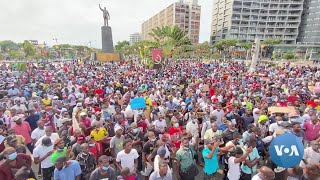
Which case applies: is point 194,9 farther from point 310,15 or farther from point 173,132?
point 173,132

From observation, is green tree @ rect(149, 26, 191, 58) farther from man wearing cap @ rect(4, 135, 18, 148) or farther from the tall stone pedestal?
man wearing cap @ rect(4, 135, 18, 148)

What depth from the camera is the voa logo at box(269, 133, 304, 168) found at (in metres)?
4.08

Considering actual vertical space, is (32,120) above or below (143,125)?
below

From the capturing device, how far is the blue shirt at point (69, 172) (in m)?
4.23

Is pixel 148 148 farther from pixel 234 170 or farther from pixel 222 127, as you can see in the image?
pixel 222 127

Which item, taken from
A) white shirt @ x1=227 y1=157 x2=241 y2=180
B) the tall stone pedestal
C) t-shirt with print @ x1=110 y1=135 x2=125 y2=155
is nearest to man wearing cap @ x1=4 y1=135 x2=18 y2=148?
t-shirt with print @ x1=110 y1=135 x2=125 y2=155

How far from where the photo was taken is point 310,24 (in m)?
90.2

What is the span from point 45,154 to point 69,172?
1.17 m

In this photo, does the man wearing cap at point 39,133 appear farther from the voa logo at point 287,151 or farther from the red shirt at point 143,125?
the voa logo at point 287,151

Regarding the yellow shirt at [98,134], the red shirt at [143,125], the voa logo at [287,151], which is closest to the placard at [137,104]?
the red shirt at [143,125]

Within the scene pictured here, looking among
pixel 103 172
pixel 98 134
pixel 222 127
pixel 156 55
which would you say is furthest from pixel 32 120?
pixel 156 55

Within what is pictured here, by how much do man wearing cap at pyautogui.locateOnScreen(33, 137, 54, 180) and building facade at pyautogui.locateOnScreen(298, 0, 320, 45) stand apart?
99.1 m

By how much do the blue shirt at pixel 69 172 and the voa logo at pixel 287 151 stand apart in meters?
3.44

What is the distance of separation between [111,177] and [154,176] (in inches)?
30.1
